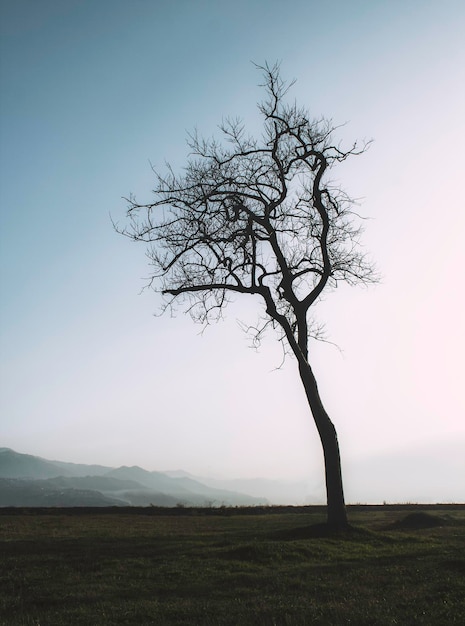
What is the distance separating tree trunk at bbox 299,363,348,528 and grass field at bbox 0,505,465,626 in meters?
1.08

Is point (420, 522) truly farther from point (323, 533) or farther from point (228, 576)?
point (228, 576)

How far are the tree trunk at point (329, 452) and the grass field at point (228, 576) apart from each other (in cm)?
108

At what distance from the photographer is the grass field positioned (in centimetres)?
807

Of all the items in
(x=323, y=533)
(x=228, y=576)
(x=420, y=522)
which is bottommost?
(x=228, y=576)

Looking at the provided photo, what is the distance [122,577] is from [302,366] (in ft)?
35.8

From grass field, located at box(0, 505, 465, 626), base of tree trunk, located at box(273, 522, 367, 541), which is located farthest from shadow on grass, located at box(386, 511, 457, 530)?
base of tree trunk, located at box(273, 522, 367, 541)

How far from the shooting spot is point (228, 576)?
426 inches

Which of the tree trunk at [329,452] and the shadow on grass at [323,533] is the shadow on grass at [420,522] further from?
the shadow on grass at [323,533]

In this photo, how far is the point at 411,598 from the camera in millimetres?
8805

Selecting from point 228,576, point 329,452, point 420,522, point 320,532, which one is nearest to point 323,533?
point 320,532

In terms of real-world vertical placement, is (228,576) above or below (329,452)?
below

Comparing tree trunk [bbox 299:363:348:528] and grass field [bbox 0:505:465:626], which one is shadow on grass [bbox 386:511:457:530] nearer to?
grass field [bbox 0:505:465:626]

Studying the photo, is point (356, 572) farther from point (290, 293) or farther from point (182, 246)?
point (182, 246)

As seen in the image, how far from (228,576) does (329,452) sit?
8.64 m
